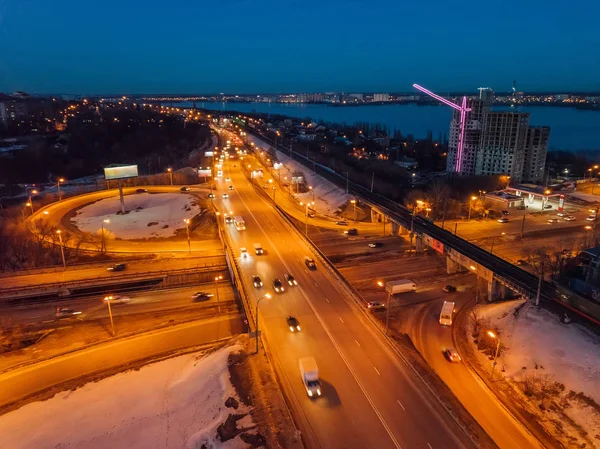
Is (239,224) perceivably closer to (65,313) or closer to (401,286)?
(65,313)

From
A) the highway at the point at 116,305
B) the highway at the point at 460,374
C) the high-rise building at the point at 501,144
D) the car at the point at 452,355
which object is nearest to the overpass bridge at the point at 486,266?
the highway at the point at 460,374

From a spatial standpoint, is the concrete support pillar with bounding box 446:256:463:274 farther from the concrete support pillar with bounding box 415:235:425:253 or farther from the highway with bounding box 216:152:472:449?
the highway with bounding box 216:152:472:449

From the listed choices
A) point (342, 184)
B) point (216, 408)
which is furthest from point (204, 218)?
point (216, 408)

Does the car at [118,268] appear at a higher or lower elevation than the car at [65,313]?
higher

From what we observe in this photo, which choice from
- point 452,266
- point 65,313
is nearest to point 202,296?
point 65,313

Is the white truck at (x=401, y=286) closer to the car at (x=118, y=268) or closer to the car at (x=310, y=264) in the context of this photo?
the car at (x=310, y=264)

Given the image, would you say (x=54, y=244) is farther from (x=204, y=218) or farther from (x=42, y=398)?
(x=42, y=398)

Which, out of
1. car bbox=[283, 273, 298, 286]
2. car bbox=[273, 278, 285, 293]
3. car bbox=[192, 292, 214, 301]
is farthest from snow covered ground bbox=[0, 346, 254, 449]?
car bbox=[192, 292, 214, 301]

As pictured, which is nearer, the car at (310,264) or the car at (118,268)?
the car at (310,264)
